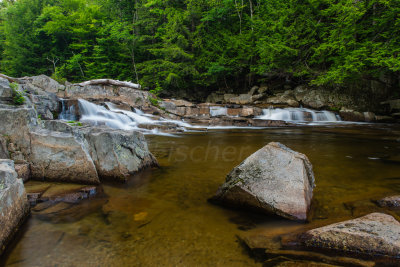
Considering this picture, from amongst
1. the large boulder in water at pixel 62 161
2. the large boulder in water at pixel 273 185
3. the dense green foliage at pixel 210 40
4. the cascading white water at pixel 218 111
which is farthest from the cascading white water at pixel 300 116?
the large boulder in water at pixel 62 161

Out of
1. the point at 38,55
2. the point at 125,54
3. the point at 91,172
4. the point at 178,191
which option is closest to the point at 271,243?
the point at 178,191

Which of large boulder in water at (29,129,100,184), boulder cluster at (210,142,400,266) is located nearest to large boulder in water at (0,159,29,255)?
large boulder in water at (29,129,100,184)

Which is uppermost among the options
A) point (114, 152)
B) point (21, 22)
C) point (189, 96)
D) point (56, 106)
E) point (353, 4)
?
point (21, 22)

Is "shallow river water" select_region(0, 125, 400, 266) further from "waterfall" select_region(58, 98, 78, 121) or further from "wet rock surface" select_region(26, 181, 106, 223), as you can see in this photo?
"waterfall" select_region(58, 98, 78, 121)

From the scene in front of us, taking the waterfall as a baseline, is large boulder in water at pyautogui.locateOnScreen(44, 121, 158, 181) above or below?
below

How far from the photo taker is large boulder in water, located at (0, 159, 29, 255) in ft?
5.13

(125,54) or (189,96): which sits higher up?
(125,54)

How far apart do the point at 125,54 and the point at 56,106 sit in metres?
15.0

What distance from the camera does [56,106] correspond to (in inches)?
411

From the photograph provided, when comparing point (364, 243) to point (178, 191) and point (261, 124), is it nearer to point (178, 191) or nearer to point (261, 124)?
point (178, 191)

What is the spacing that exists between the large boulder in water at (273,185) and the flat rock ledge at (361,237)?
398mm

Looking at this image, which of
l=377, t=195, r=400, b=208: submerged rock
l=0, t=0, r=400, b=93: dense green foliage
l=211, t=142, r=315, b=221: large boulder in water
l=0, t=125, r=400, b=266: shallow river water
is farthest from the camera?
l=0, t=0, r=400, b=93: dense green foliage

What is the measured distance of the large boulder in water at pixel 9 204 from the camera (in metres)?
1.56

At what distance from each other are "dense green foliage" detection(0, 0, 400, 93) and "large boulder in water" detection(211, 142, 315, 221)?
12.9m
